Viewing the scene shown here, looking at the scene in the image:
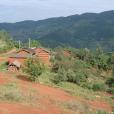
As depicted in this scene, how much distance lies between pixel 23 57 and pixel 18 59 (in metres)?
0.80

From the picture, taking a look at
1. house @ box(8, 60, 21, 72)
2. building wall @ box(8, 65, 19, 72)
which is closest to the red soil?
building wall @ box(8, 65, 19, 72)

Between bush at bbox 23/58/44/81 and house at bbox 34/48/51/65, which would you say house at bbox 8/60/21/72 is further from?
house at bbox 34/48/51/65

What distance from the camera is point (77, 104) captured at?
31.9 meters

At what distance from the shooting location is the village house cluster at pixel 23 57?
52375 millimetres

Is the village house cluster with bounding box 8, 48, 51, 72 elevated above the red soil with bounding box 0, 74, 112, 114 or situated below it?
above

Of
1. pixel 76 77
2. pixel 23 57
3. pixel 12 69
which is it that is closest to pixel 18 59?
pixel 23 57

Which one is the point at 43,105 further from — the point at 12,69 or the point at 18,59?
the point at 18,59

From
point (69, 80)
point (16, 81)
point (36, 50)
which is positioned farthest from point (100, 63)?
point (16, 81)

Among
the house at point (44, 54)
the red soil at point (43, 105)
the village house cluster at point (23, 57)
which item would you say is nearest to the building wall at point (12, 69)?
the village house cluster at point (23, 57)

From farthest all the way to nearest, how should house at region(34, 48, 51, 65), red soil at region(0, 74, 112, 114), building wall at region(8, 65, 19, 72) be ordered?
house at region(34, 48, 51, 65)
building wall at region(8, 65, 19, 72)
red soil at region(0, 74, 112, 114)

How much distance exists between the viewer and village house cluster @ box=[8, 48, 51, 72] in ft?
172

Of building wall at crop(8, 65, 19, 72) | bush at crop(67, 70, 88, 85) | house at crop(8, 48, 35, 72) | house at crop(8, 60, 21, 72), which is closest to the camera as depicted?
bush at crop(67, 70, 88, 85)

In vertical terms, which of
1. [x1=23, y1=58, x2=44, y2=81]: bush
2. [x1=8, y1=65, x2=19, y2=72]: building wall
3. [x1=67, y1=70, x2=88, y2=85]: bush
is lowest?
[x1=67, y1=70, x2=88, y2=85]: bush

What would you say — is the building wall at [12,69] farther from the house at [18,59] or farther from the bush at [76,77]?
the bush at [76,77]
